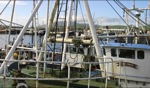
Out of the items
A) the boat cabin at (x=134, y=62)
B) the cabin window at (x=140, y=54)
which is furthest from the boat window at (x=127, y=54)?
the cabin window at (x=140, y=54)

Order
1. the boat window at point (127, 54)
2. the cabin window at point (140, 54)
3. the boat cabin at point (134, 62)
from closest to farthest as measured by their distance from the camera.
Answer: the boat cabin at point (134, 62)
the cabin window at point (140, 54)
the boat window at point (127, 54)

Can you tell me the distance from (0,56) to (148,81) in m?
15.6

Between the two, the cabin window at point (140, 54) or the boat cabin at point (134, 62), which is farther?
the cabin window at point (140, 54)

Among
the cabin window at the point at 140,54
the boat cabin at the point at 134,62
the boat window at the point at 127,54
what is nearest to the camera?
the boat cabin at the point at 134,62

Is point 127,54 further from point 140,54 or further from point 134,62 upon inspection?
point 140,54

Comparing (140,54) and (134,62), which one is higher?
(140,54)

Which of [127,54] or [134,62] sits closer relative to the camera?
[134,62]

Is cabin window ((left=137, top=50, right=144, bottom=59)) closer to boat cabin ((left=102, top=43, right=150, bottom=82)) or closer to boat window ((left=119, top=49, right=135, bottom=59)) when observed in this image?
boat cabin ((left=102, top=43, right=150, bottom=82))

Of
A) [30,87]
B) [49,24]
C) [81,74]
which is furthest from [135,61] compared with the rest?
[30,87]

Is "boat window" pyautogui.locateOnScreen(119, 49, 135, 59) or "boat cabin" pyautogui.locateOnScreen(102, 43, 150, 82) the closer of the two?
"boat cabin" pyautogui.locateOnScreen(102, 43, 150, 82)

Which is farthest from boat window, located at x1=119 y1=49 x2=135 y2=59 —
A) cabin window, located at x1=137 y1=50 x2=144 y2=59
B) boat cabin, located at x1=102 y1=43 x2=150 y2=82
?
cabin window, located at x1=137 y1=50 x2=144 y2=59

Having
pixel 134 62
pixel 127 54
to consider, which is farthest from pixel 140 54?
pixel 127 54

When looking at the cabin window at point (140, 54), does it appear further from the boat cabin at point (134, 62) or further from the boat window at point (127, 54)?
the boat window at point (127, 54)

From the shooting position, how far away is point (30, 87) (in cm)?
1327
